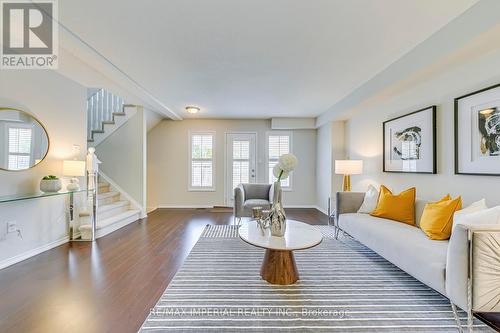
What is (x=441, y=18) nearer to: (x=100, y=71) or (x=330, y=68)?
(x=330, y=68)

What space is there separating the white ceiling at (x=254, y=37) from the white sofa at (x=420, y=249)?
1.77 metres

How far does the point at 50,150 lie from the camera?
312cm

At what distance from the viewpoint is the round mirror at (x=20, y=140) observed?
2.58 meters

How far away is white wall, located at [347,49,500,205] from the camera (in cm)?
219

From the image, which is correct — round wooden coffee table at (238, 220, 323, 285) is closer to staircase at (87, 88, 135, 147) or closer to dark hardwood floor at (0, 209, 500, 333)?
dark hardwood floor at (0, 209, 500, 333)

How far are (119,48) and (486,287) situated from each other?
374cm

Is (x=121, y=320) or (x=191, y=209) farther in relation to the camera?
(x=191, y=209)

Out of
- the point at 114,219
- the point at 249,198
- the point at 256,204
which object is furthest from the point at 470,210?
the point at 114,219

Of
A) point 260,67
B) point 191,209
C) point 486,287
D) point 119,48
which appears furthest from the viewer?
point 191,209

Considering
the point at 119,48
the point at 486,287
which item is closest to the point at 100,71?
the point at 119,48

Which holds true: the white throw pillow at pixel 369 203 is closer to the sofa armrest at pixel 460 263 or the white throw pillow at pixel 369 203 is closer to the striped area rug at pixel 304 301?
the striped area rug at pixel 304 301

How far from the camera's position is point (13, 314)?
1796 millimetres

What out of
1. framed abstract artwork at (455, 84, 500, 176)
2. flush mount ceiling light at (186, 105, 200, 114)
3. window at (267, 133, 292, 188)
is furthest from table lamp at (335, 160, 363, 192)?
flush mount ceiling light at (186, 105, 200, 114)

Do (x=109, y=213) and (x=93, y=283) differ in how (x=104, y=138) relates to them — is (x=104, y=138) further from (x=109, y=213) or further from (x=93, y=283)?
(x=93, y=283)
